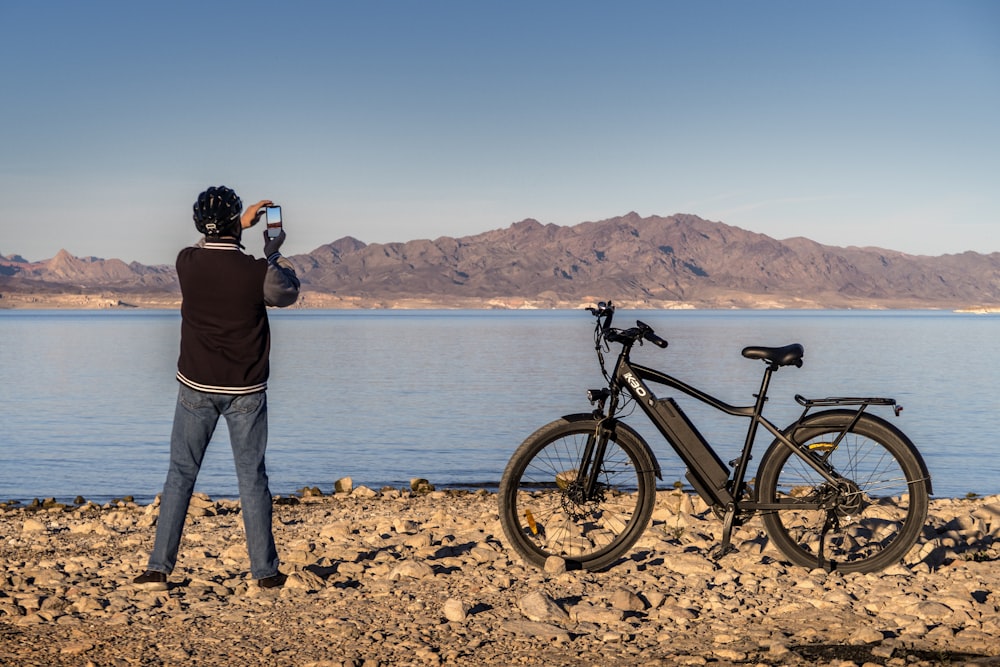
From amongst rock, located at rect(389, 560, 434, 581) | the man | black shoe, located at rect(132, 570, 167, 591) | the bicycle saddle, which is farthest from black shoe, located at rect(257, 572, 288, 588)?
the bicycle saddle

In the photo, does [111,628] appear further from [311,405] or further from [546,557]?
[311,405]

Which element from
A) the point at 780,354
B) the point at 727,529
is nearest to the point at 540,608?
the point at 727,529

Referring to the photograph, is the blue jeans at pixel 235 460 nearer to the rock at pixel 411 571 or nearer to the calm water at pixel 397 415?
the rock at pixel 411 571

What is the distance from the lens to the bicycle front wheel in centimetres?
695

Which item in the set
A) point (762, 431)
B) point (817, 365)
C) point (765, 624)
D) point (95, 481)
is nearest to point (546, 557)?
point (765, 624)

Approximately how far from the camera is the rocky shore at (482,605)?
17.2ft

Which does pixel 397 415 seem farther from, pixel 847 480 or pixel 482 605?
pixel 482 605

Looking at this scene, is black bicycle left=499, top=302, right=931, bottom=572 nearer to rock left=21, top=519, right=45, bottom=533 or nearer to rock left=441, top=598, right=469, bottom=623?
rock left=441, top=598, right=469, bottom=623

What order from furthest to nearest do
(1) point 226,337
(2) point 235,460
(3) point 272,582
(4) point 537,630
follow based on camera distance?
(3) point 272,582
(2) point 235,460
(1) point 226,337
(4) point 537,630

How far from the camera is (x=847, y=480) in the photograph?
688 centimetres

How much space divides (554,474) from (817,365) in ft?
144

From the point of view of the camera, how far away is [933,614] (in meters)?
5.83

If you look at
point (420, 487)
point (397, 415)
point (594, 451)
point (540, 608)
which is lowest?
point (397, 415)

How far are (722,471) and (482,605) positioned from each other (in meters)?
1.91
